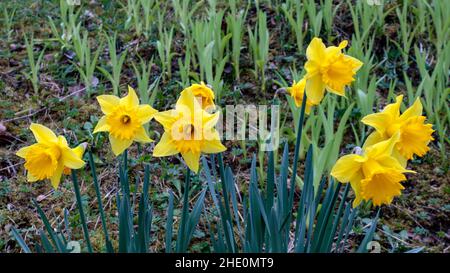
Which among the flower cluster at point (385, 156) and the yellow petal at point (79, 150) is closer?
the flower cluster at point (385, 156)

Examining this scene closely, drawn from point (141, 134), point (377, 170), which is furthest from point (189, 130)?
point (377, 170)

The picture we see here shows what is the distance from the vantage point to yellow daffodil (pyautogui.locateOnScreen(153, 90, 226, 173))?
111 cm

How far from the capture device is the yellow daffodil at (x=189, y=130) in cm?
111

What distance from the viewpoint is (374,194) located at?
1.11m

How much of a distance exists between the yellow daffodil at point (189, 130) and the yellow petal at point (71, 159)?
0.18 meters

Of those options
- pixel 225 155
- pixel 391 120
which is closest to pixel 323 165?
pixel 225 155

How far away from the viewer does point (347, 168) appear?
1132 millimetres

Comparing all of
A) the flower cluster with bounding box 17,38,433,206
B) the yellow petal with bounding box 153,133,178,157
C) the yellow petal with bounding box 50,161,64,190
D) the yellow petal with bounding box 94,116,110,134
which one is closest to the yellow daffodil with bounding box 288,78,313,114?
the flower cluster with bounding box 17,38,433,206

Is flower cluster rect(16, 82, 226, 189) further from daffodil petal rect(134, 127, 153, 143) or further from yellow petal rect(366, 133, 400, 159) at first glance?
yellow petal rect(366, 133, 400, 159)

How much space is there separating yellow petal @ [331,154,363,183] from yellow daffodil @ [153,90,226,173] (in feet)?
0.81

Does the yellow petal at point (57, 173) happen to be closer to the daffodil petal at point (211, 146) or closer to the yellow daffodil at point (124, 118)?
the yellow daffodil at point (124, 118)

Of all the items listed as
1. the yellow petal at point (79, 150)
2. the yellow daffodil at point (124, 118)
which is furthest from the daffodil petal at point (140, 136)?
the yellow petal at point (79, 150)

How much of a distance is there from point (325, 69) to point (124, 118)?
0.47 metres
